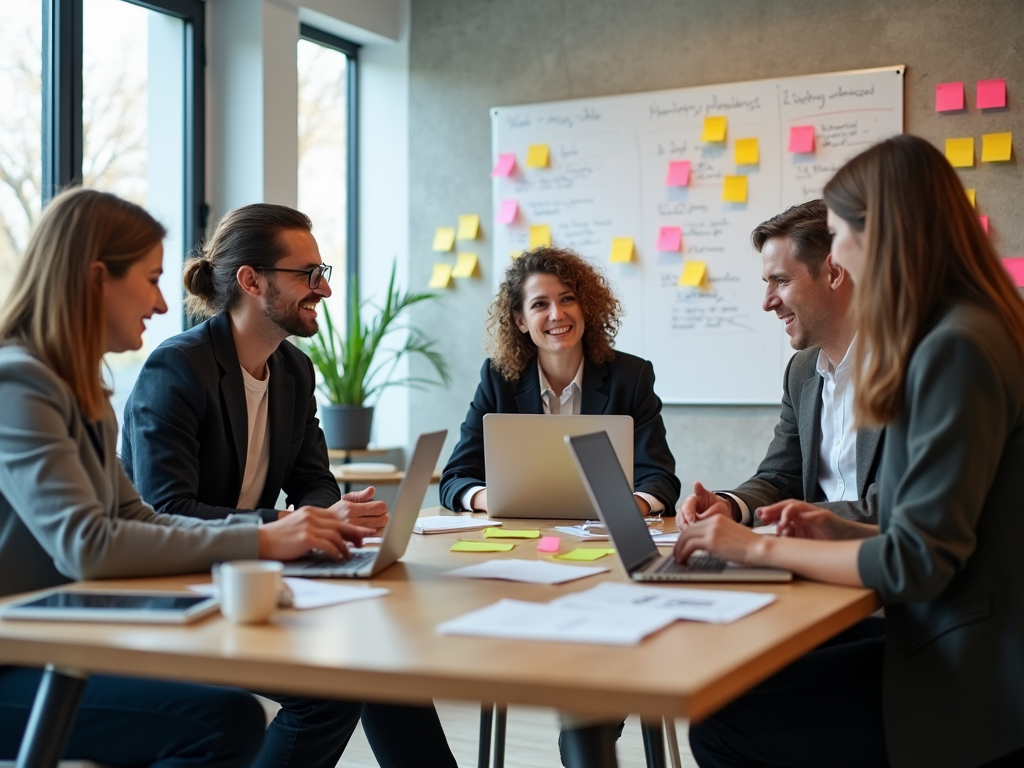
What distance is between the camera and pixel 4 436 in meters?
1.57

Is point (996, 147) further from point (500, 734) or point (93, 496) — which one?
point (93, 496)

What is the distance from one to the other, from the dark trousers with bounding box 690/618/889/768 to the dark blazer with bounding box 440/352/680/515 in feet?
3.20

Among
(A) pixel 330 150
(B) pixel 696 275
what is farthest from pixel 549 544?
(A) pixel 330 150

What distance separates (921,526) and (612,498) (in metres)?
0.47

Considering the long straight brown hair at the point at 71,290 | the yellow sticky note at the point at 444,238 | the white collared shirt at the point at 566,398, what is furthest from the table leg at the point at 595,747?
the yellow sticky note at the point at 444,238

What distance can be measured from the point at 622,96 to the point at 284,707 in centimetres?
311

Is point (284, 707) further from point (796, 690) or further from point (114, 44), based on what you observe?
point (114, 44)

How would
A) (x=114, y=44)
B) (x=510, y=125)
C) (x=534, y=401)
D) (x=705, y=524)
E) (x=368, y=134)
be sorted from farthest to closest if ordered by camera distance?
(x=368, y=134) → (x=510, y=125) → (x=114, y=44) → (x=534, y=401) → (x=705, y=524)

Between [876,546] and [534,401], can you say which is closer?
[876,546]

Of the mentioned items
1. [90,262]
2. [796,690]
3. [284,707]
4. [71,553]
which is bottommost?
[284,707]

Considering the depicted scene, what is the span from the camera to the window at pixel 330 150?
16.0ft

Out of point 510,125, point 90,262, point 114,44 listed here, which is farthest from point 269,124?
point 90,262

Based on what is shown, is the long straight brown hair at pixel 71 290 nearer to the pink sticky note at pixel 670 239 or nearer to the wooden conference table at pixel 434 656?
the wooden conference table at pixel 434 656

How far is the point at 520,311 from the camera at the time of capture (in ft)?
10.2
